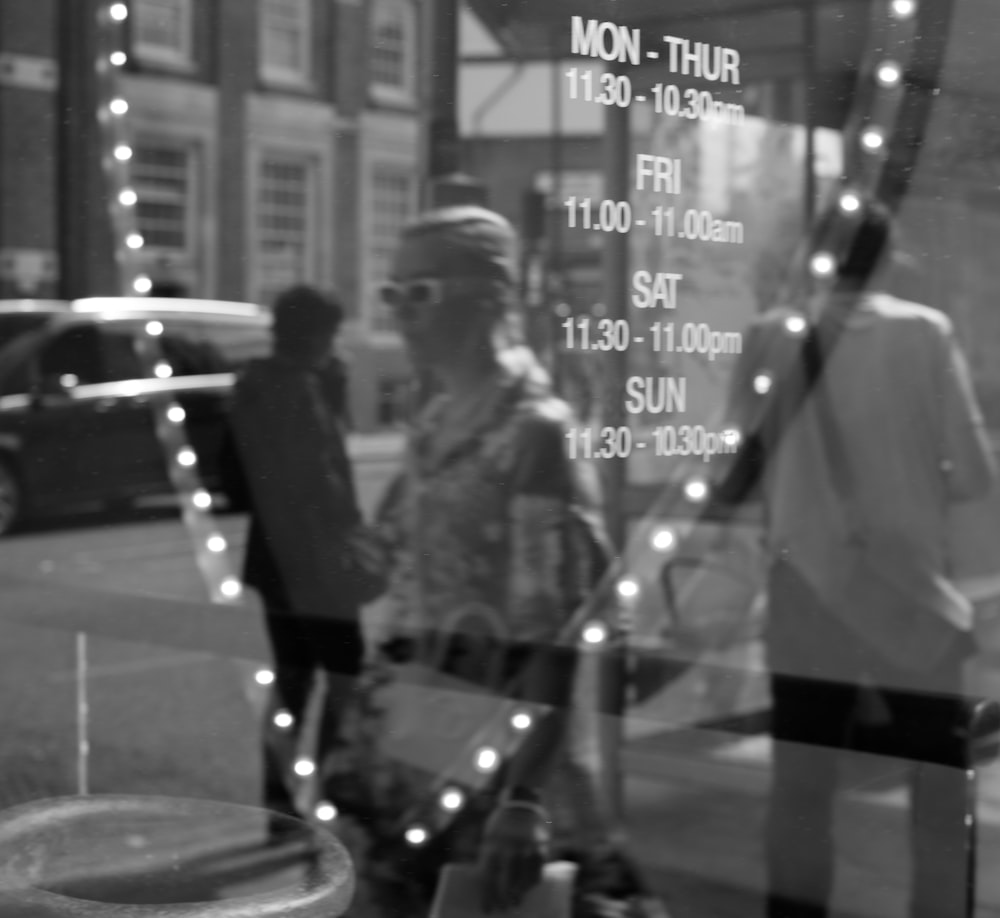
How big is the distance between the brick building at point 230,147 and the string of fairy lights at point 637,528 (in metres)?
0.02

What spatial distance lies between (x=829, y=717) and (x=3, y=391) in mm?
1502

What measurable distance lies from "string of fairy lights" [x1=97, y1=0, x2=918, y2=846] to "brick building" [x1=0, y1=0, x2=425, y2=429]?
22 millimetres

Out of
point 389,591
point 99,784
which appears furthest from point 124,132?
point 99,784

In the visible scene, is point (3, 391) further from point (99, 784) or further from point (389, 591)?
point (99, 784)

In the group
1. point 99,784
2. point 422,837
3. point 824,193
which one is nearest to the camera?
point 824,193

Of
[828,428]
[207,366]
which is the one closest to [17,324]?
[207,366]

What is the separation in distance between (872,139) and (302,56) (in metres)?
0.89

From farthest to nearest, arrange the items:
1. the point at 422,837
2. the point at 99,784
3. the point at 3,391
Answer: the point at 99,784 → the point at 422,837 → the point at 3,391

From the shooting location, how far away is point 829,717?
250 cm

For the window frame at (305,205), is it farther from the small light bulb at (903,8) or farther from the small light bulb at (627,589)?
the small light bulb at (903,8)

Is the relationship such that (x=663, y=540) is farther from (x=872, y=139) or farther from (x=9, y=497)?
(x=9, y=497)

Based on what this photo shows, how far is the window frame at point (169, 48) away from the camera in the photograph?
2488 mm

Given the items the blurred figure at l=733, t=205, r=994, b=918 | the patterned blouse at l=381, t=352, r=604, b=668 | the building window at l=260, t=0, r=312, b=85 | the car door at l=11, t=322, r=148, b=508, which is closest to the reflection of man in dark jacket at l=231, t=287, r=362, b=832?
the patterned blouse at l=381, t=352, r=604, b=668

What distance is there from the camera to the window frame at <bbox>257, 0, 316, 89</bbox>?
7.99 ft
